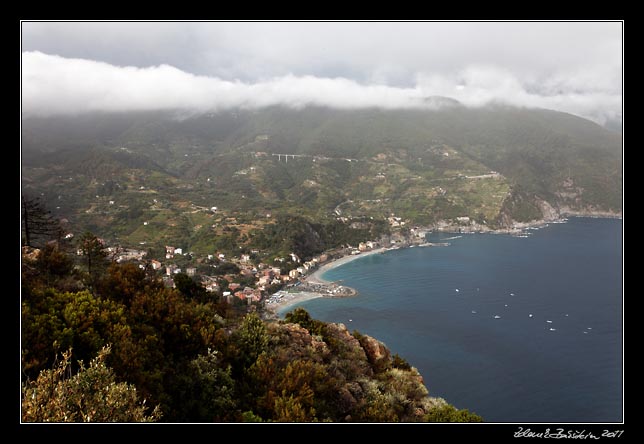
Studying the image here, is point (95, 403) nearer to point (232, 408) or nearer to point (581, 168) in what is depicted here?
point (232, 408)

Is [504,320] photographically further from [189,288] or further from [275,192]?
[275,192]

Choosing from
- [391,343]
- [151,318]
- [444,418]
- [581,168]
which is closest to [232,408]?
[151,318]

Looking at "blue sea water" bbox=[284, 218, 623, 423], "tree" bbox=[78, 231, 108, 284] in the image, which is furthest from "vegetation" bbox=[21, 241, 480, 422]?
"blue sea water" bbox=[284, 218, 623, 423]

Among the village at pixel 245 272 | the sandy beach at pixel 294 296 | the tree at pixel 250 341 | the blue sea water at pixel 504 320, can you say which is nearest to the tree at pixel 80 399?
the tree at pixel 250 341

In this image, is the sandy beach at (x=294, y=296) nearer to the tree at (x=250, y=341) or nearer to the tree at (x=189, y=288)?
the tree at (x=189, y=288)

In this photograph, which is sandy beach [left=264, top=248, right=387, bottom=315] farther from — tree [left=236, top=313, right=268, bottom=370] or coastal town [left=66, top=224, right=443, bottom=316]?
tree [left=236, top=313, right=268, bottom=370]
